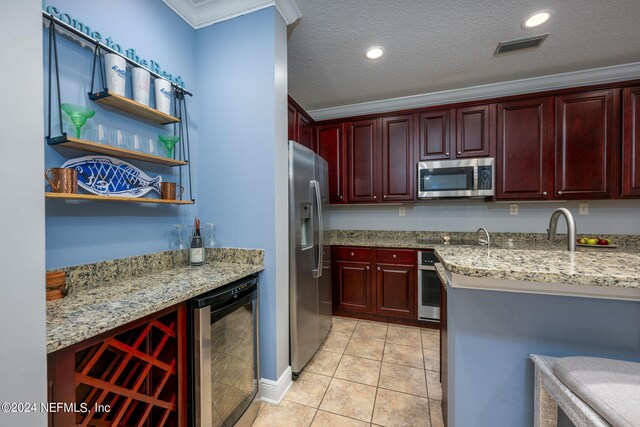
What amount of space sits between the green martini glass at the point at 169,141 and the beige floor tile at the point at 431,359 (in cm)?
252

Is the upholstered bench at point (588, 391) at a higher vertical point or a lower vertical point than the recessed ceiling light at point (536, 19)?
lower

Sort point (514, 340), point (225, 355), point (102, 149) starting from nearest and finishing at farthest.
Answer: point (514, 340) → point (102, 149) → point (225, 355)

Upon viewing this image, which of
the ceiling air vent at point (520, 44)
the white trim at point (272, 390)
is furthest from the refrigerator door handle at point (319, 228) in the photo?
the ceiling air vent at point (520, 44)

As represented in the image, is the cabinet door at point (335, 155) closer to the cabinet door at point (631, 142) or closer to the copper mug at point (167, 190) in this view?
the copper mug at point (167, 190)

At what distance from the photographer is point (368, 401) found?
1.69 metres

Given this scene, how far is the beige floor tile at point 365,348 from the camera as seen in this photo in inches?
88.7

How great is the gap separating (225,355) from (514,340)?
4.34ft

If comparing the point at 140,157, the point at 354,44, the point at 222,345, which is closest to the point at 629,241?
the point at 354,44

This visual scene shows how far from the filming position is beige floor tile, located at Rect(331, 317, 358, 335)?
272 cm

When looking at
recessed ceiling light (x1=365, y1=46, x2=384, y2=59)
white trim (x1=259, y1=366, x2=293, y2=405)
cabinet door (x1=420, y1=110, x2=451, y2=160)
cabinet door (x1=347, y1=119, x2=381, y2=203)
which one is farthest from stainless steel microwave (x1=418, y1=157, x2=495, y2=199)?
white trim (x1=259, y1=366, x2=293, y2=405)

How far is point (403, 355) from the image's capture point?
2252mm

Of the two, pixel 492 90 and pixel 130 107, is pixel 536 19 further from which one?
pixel 130 107


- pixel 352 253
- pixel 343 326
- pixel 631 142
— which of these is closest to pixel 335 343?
pixel 343 326

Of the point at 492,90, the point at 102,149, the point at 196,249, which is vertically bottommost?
the point at 196,249
